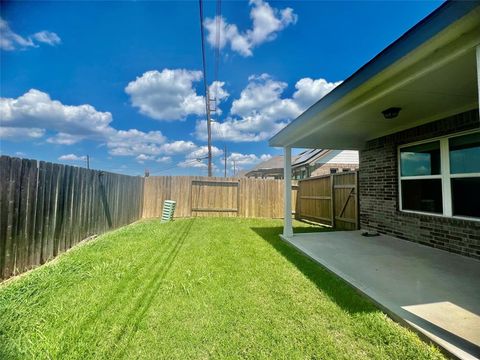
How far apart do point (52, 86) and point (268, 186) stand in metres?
10.7

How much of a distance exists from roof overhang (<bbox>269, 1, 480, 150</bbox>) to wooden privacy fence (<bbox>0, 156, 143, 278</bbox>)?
4.99 m

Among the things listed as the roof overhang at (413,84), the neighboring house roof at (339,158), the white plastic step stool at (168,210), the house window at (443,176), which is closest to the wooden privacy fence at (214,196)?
the white plastic step stool at (168,210)

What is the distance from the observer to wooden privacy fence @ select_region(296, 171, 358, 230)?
721 cm

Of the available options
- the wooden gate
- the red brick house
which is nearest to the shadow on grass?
the red brick house

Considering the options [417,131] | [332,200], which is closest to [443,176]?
[417,131]

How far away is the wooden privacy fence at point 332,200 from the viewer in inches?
284

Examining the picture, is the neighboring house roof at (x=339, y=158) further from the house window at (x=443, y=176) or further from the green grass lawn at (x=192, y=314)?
the green grass lawn at (x=192, y=314)

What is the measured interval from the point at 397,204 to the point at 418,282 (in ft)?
9.90

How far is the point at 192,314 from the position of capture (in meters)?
2.48

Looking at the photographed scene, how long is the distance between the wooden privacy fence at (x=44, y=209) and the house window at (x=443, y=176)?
293 inches

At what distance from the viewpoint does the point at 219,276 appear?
11.5ft

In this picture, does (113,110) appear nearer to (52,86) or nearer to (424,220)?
(52,86)

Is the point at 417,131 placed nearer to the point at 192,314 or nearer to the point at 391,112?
the point at 391,112

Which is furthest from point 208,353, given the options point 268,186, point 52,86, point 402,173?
point 52,86
